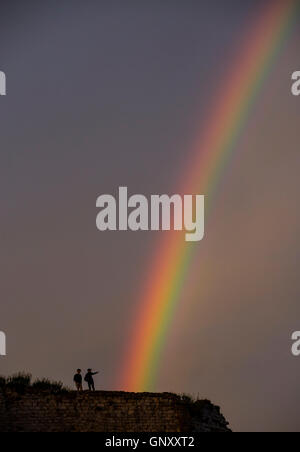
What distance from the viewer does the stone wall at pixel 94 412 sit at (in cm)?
8412

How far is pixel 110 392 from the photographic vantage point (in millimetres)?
85562

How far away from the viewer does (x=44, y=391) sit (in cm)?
8481

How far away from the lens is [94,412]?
8512cm

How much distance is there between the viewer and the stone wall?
84.1m

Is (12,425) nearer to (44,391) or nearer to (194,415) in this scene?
(44,391)
